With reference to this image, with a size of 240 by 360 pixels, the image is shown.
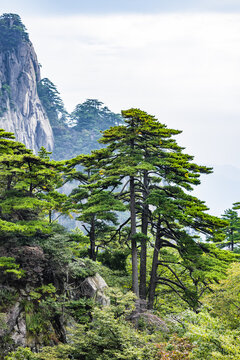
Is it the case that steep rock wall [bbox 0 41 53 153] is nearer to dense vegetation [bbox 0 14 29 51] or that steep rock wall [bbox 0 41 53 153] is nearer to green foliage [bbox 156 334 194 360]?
dense vegetation [bbox 0 14 29 51]

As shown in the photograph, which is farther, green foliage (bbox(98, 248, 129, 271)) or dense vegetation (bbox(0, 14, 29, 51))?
dense vegetation (bbox(0, 14, 29, 51))

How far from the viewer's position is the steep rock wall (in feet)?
244

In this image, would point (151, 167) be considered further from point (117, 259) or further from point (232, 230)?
point (232, 230)

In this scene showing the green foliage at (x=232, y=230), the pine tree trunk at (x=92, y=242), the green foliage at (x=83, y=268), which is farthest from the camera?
the green foliage at (x=232, y=230)

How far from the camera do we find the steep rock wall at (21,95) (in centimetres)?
7431

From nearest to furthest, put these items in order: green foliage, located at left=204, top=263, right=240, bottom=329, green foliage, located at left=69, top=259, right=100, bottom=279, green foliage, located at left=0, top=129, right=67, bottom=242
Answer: green foliage, located at left=204, top=263, right=240, bottom=329 → green foliage, located at left=0, top=129, right=67, bottom=242 → green foliage, located at left=69, top=259, right=100, bottom=279

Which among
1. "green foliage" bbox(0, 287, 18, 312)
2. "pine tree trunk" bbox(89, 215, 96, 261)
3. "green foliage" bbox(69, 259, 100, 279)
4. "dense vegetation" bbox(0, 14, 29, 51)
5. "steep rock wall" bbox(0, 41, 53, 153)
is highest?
"dense vegetation" bbox(0, 14, 29, 51)

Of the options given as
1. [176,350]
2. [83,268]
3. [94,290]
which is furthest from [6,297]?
[176,350]

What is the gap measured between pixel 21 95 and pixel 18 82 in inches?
131

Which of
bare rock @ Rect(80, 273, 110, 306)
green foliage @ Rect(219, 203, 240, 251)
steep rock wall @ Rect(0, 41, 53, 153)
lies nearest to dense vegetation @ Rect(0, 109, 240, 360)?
bare rock @ Rect(80, 273, 110, 306)

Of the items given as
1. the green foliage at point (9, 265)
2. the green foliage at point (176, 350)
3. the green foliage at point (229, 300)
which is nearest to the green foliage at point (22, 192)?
the green foliage at point (9, 265)

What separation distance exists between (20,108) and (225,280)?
3030 inches

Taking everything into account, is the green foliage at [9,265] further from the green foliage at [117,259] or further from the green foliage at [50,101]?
the green foliage at [50,101]

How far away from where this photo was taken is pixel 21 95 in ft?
262
